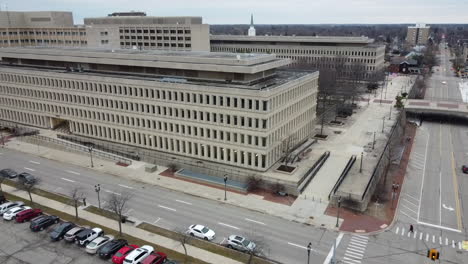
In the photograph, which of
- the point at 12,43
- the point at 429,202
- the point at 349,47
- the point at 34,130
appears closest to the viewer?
the point at 429,202

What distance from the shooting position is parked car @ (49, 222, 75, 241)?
42.0m

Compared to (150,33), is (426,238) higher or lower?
lower

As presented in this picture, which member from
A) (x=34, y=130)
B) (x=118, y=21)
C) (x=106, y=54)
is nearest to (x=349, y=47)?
Answer: (x=118, y=21)

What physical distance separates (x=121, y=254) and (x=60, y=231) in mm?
9633

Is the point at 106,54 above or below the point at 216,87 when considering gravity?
above

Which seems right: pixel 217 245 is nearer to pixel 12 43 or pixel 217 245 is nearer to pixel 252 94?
pixel 252 94

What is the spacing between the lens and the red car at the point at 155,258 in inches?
1442


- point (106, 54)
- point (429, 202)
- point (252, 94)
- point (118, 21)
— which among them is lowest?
point (429, 202)

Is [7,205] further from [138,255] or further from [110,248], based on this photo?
[138,255]

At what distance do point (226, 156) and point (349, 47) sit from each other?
116 meters

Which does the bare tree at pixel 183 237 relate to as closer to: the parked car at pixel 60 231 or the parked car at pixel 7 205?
the parked car at pixel 60 231

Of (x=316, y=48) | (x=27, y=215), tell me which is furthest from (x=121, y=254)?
(x=316, y=48)

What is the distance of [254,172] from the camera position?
59500 mm

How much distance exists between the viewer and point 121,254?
125 feet
